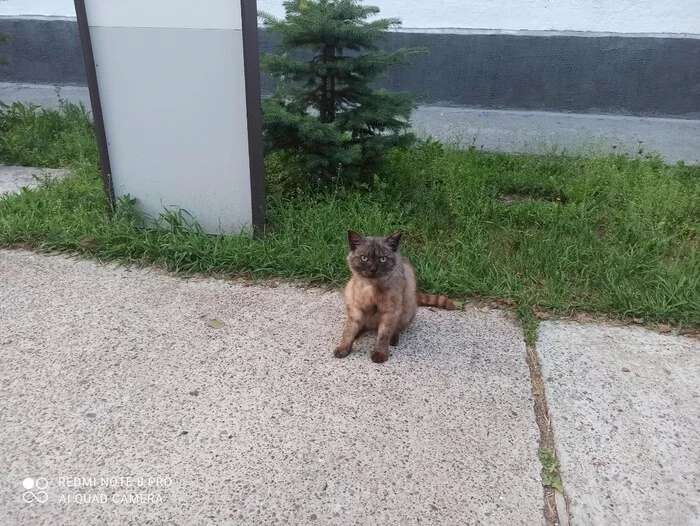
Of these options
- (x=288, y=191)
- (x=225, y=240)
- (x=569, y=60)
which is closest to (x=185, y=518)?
(x=225, y=240)

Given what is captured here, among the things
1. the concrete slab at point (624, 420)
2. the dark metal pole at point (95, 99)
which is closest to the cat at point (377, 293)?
the concrete slab at point (624, 420)

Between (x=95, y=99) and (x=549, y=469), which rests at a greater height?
(x=95, y=99)

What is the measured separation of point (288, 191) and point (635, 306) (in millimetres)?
2691

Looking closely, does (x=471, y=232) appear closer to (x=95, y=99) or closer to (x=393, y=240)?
(x=393, y=240)

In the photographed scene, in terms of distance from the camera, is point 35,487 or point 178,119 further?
point 178,119

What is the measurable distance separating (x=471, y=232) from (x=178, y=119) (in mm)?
2204

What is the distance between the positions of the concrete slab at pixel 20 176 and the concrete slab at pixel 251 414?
188 centimetres

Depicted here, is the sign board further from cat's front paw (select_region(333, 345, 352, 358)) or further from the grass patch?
the grass patch

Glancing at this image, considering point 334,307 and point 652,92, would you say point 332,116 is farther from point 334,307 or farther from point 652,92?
point 652,92

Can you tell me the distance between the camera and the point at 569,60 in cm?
705

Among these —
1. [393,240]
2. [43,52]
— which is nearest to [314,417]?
[393,240]

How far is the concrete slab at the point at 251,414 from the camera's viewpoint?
2.18 m

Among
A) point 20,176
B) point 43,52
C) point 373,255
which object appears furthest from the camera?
point 43,52

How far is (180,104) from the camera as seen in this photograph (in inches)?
150
